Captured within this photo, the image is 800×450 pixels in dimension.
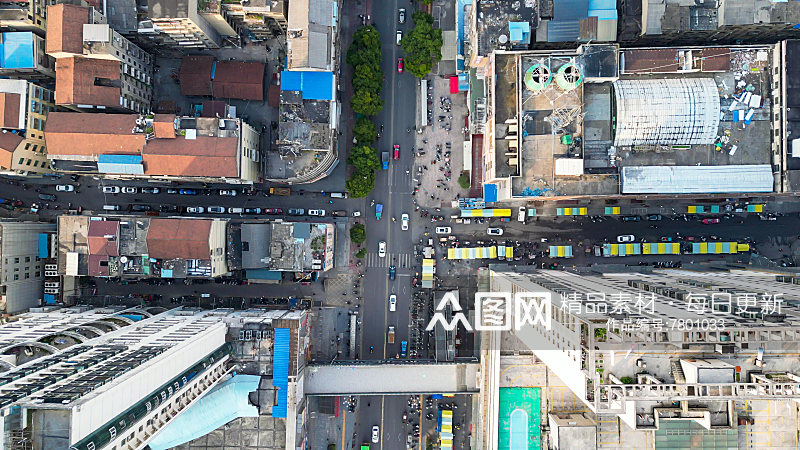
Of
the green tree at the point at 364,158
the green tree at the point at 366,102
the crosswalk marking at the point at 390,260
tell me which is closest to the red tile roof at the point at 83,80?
the green tree at the point at 366,102

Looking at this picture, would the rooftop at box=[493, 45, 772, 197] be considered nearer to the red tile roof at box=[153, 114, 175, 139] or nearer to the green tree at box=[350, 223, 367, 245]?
the green tree at box=[350, 223, 367, 245]

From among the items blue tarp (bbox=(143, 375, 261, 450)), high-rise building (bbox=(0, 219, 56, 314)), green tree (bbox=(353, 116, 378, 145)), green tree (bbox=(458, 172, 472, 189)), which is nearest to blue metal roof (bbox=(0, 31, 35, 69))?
high-rise building (bbox=(0, 219, 56, 314))

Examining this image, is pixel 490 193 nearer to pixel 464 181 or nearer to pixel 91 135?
pixel 464 181

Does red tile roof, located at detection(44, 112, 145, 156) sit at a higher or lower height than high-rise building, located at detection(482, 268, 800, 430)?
higher

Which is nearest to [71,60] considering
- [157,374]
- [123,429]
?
[157,374]

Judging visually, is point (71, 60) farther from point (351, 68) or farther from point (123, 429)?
point (123, 429)

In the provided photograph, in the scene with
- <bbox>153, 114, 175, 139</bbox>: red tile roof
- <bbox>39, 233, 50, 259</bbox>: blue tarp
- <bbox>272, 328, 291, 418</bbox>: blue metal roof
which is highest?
<bbox>153, 114, 175, 139</bbox>: red tile roof
